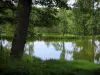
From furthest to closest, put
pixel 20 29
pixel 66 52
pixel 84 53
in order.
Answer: pixel 66 52
pixel 84 53
pixel 20 29

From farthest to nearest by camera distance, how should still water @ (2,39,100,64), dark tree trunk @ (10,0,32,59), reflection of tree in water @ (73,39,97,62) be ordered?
reflection of tree in water @ (73,39,97,62), still water @ (2,39,100,64), dark tree trunk @ (10,0,32,59)

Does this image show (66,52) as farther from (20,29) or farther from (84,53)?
(20,29)

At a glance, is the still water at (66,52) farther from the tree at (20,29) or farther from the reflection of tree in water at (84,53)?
the tree at (20,29)

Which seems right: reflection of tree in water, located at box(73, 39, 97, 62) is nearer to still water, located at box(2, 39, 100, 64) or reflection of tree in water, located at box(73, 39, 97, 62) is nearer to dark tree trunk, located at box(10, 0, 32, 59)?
still water, located at box(2, 39, 100, 64)

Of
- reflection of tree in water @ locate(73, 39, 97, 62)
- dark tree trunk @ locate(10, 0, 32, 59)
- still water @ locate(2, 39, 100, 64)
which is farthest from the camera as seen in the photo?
reflection of tree in water @ locate(73, 39, 97, 62)

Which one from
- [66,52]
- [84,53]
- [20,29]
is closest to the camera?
[20,29]

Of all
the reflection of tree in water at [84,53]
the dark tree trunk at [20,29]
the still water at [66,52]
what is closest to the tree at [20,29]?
the dark tree trunk at [20,29]

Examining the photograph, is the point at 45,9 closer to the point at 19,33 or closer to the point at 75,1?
the point at 75,1

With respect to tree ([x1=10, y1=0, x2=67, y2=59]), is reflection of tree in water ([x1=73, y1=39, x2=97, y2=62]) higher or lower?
lower

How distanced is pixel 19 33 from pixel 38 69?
84.6 inches

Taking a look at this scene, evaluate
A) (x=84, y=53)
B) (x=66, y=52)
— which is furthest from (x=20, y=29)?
(x=66, y=52)

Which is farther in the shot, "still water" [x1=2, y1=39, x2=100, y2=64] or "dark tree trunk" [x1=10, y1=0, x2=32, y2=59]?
"still water" [x1=2, y1=39, x2=100, y2=64]

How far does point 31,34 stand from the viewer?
14.0m

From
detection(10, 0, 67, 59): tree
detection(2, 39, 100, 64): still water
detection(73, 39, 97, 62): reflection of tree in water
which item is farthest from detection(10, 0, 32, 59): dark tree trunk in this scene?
detection(73, 39, 97, 62): reflection of tree in water
